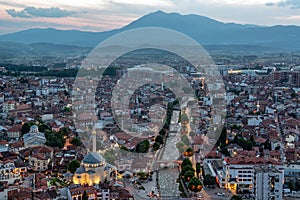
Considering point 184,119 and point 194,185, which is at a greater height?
point 184,119

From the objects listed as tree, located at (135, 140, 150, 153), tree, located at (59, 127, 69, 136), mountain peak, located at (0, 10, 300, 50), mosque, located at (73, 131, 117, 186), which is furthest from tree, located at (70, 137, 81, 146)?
mountain peak, located at (0, 10, 300, 50)

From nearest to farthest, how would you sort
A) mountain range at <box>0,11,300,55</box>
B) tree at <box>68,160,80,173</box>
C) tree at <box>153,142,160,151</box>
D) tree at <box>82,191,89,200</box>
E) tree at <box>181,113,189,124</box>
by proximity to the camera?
tree at <box>82,191,89,200</box>, tree at <box>68,160,80,173</box>, tree at <box>153,142,160,151</box>, tree at <box>181,113,189,124</box>, mountain range at <box>0,11,300,55</box>

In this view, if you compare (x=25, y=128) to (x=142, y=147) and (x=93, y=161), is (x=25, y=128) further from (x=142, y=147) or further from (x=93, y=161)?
(x=93, y=161)

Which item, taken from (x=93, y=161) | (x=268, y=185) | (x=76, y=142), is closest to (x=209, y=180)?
(x=268, y=185)

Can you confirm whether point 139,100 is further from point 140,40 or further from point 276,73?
point 276,73

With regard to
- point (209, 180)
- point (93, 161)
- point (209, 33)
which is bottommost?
point (209, 180)

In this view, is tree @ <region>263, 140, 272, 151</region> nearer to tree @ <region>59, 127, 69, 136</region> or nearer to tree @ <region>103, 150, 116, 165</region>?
tree @ <region>103, 150, 116, 165</region>

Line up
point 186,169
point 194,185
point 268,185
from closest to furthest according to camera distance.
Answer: point 268,185 < point 194,185 < point 186,169

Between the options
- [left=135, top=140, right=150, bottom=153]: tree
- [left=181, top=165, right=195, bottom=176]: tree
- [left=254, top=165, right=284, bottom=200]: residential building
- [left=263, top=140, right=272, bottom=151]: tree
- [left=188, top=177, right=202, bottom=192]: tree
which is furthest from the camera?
[left=263, top=140, right=272, bottom=151]: tree

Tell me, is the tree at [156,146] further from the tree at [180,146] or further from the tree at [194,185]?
the tree at [194,185]

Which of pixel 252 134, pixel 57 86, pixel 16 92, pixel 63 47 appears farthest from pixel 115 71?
pixel 63 47

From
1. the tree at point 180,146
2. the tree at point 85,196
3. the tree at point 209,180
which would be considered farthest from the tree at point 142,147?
the tree at point 85,196

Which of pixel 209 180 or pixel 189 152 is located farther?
pixel 189 152
